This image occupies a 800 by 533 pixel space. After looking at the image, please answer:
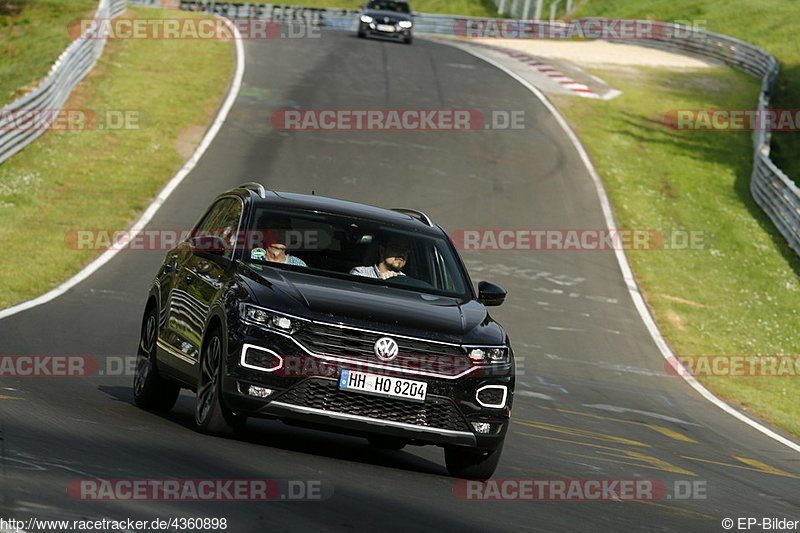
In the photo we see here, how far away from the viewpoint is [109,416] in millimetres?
9648

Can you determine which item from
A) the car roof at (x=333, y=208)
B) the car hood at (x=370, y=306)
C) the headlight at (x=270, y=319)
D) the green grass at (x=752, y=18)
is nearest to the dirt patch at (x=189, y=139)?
the green grass at (x=752, y=18)

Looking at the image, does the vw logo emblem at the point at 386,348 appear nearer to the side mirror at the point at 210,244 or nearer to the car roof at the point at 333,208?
the car roof at the point at 333,208

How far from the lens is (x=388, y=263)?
972cm

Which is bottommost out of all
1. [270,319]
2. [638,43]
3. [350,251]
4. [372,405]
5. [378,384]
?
[638,43]

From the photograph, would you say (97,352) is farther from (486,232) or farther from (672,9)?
(672,9)

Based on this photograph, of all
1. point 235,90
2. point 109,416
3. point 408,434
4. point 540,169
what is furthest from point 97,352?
point 235,90

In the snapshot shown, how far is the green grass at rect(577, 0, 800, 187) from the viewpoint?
43688mm

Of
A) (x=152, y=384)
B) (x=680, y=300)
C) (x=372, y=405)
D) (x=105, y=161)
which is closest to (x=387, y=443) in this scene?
(x=372, y=405)

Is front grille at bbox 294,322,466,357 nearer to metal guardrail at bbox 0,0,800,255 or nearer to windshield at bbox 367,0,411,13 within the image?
metal guardrail at bbox 0,0,800,255

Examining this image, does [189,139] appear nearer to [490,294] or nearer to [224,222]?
[224,222]

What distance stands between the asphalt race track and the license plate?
56cm

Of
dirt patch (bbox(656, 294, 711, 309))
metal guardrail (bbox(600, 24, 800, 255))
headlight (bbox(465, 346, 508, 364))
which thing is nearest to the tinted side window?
headlight (bbox(465, 346, 508, 364))

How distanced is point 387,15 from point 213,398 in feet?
135

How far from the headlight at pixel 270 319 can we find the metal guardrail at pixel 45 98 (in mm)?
18776
